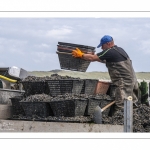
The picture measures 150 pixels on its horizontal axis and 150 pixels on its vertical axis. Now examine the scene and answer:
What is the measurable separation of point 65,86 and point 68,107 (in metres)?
0.40

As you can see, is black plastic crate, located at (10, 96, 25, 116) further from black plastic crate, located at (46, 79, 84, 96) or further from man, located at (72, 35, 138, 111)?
man, located at (72, 35, 138, 111)

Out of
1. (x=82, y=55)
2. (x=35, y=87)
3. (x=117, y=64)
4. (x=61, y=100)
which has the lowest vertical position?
(x=61, y=100)

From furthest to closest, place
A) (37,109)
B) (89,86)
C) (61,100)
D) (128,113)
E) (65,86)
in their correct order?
(89,86) < (65,86) < (37,109) < (61,100) < (128,113)

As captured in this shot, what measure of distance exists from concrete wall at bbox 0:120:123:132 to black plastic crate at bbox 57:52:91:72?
1.50 m

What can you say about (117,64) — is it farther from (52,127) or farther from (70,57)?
→ (52,127)

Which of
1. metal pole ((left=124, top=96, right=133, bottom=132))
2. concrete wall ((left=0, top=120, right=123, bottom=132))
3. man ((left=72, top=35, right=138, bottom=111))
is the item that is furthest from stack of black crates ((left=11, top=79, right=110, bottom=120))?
metal pole ((left=124, top=96, right=133, bottom=132))

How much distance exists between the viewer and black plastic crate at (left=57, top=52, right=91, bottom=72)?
6.21 meters

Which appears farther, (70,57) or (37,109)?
(70,57)

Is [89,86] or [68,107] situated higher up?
[89,86]

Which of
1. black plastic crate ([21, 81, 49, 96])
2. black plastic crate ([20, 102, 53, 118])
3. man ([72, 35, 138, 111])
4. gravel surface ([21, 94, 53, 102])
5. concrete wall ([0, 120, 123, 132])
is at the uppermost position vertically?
man ([72, 35, 138, 111])

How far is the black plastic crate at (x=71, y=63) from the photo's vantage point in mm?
6207

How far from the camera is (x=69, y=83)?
18.6 feet

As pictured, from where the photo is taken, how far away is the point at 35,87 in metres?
5.99

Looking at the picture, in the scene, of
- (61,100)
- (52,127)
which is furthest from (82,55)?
(52,127)
